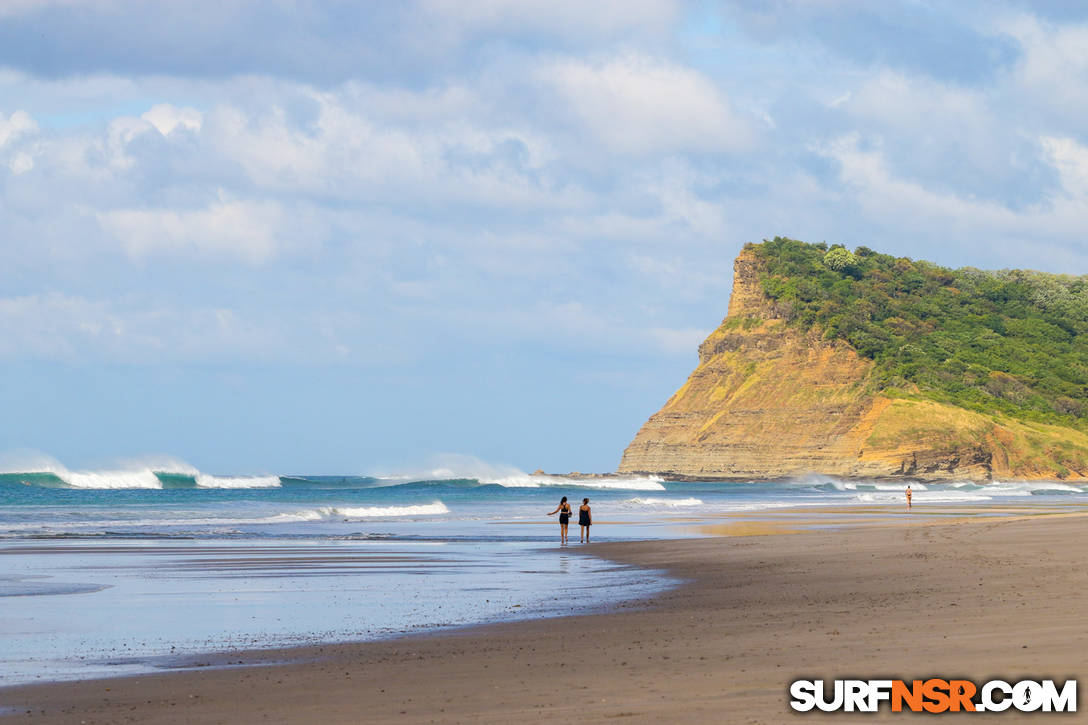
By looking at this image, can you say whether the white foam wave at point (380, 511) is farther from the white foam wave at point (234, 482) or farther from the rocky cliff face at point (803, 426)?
the rocky cliff face at point (803, 426)

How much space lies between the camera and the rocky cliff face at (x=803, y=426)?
11869 centimetres

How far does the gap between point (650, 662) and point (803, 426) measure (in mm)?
124265

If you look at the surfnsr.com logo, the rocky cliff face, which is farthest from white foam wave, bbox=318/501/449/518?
the rocky cliff face

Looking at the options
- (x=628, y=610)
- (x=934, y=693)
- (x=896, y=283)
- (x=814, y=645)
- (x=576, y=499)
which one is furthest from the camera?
(x=896, y=283)

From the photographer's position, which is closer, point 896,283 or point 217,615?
point 217,615

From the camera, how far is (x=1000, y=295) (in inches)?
6624

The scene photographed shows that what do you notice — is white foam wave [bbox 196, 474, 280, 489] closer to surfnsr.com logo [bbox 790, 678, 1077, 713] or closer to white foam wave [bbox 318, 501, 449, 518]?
white foam wave [bbox 318, 501, 449, 518]

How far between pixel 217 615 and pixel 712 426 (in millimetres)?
125403

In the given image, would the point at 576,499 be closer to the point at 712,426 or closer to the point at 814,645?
the point at 712,426

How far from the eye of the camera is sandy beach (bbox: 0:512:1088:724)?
26.4 ft

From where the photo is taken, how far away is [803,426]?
428ft

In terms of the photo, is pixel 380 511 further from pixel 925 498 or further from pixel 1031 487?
pixel 1031 487

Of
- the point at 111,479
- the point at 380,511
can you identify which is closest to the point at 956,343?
the point at 111,479

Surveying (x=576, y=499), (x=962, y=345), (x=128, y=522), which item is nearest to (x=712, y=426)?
(x=962, y=345)
